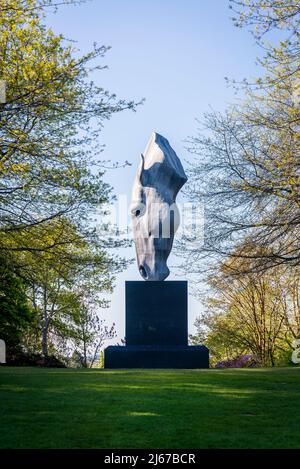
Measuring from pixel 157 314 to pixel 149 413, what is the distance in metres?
8.25

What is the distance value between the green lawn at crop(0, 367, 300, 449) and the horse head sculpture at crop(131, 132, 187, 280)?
18.9 feet

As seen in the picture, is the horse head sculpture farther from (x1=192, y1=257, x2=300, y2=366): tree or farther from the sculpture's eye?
(x1=192, y1=257, x2=300, y2=366): tree

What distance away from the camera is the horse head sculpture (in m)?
16.4

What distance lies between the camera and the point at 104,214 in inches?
570

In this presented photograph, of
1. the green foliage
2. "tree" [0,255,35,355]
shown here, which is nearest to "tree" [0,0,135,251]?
the green foliage

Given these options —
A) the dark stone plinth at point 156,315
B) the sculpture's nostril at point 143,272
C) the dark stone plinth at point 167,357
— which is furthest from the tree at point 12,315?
the dark stone plinth at point 167,357

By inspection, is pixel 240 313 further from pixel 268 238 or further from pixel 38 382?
pixel 38 382

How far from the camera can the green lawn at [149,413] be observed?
6.35 m

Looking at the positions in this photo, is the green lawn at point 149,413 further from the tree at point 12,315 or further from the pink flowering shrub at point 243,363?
the pink flowering shrub at point 243,363

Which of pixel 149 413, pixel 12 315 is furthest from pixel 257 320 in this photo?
pixel 149 413

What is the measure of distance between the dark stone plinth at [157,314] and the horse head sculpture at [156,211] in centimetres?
59

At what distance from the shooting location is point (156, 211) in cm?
1647

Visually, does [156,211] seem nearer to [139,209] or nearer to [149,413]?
[139,209]

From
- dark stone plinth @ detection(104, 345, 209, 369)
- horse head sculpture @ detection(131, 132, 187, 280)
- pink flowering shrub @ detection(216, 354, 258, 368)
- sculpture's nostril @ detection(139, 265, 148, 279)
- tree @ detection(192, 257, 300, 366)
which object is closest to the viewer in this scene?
dark stone plinth @ detection(104, 345, 209, 369)
